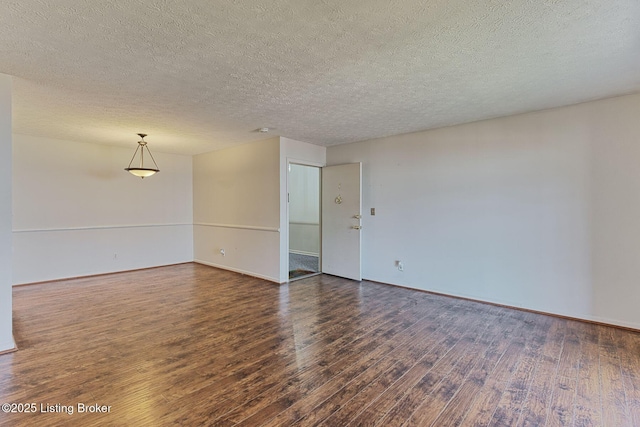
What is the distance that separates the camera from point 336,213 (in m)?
5.49

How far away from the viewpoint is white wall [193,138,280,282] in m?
5.09

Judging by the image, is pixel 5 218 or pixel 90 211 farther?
pixel 90 211

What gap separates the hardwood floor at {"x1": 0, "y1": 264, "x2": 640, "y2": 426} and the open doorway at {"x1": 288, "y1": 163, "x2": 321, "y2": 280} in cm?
396

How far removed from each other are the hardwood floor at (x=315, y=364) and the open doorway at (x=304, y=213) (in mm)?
3960

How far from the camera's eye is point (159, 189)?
642 cm

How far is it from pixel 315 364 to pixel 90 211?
211 inches

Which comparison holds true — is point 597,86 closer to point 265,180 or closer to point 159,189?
point 265,180

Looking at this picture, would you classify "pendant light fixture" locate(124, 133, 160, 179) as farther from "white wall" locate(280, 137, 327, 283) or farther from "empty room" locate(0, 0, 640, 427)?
"white wall" locate(280, 137, 327, 283)

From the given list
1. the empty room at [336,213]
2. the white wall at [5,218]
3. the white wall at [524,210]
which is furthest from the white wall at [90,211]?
the white wall at [524,210]

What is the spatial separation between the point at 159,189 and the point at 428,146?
5454 millimetres

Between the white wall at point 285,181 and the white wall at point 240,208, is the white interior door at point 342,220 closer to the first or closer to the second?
the white wall at point 285,181

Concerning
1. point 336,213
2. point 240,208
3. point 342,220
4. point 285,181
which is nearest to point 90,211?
point 240,208

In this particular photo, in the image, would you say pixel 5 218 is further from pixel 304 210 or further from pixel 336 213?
pixel 304 210

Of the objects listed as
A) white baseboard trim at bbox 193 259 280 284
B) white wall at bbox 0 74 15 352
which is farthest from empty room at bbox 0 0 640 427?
white baseboard trim at bbox 193 259 280 284
